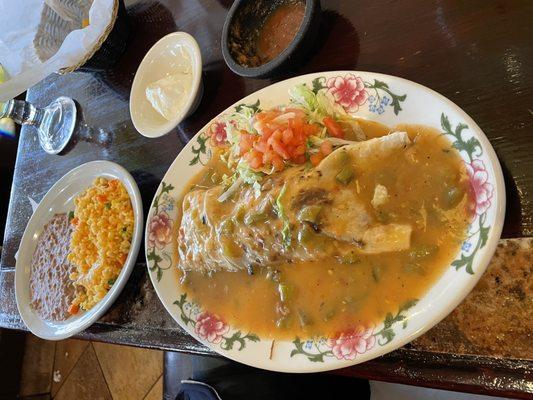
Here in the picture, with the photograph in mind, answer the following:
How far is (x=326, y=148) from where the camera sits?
80.9 inches

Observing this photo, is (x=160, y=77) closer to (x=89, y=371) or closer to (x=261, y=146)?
(x=261, y=146)

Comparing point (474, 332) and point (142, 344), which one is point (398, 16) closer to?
point (474, 332)

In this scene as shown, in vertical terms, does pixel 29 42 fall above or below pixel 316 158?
above

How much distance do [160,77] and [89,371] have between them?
12.9 ft

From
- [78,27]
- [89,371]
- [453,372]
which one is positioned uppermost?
[78,27]

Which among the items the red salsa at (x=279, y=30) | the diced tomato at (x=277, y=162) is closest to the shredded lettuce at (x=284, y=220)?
the diced tomato at (x=277, y=162)

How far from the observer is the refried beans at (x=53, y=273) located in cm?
293

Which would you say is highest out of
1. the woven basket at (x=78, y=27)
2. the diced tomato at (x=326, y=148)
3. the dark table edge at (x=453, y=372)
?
the woven basket at (x=78, y=27)

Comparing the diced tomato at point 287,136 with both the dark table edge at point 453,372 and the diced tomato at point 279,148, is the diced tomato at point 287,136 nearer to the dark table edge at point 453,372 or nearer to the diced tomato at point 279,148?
the diced tomato at point 279,148

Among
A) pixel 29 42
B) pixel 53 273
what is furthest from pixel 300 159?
pixel 29 42

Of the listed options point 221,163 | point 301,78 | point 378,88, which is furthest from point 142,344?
point 378,88

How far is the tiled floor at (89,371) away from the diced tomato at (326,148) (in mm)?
3584

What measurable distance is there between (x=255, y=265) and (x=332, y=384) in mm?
1105

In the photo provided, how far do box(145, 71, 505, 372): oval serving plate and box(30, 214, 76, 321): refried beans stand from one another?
838 millimetres
